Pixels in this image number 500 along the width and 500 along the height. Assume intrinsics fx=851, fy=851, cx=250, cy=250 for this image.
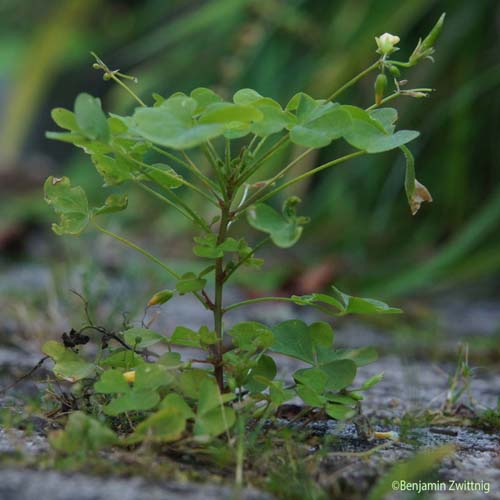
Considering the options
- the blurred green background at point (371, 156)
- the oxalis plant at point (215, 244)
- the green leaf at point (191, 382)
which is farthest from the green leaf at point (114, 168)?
the blurred green background at point (371, 156)

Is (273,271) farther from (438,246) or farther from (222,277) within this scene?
(222,277)

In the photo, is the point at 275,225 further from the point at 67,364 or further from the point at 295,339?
the point at 67,364

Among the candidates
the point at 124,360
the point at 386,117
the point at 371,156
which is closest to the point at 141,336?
the point at 124,360

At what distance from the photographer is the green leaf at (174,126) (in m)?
0.77

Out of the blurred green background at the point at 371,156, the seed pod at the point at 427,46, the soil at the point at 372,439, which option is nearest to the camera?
the soil at the point at 372,439

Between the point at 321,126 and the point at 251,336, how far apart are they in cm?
24

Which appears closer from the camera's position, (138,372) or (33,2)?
(138,372)

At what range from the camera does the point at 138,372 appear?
846 millimetres

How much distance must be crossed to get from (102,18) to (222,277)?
15.1 ft

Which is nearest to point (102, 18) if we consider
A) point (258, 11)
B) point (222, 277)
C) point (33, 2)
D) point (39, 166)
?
point (33, 2)

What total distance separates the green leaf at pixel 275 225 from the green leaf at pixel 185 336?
0.48ft

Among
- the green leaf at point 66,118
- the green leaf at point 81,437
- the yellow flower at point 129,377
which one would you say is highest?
the green leaf at point 66,118

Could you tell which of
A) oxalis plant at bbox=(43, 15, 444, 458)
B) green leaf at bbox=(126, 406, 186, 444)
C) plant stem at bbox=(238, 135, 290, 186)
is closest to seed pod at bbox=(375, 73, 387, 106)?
oxalis plant at bbox=(43, 15, 444, 458)

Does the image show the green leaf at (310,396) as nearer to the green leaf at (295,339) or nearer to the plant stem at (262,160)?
the green leaf at (295,339)
